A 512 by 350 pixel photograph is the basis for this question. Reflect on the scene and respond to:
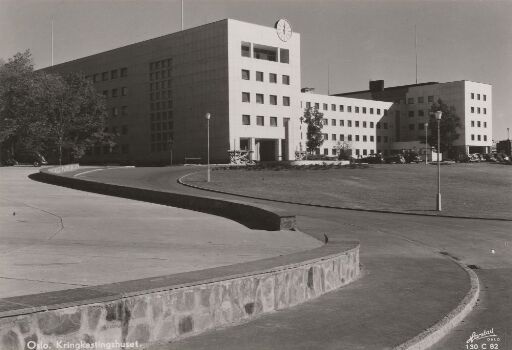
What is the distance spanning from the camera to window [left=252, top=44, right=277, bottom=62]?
3410 inches

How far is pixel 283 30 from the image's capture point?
87.6 metres

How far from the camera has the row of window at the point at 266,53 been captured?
281 feet

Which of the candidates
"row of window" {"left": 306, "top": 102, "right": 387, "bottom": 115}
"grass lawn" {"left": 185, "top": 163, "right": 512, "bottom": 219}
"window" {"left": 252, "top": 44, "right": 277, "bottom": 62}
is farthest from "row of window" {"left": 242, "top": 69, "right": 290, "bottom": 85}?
Result: "grass lawn" {"left": 185, "top": 163, "right": 512, "bottom": 219}

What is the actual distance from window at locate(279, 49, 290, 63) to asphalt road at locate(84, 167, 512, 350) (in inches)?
2327

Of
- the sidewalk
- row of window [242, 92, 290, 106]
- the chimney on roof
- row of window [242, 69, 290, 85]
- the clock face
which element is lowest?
the sidewalk

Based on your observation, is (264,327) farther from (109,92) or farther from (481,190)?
(109,92)

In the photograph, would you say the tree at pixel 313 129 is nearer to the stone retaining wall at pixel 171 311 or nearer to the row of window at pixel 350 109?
the row of window at pixel 350 109

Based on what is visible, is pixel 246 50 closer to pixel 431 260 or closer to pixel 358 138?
pixel 358 138

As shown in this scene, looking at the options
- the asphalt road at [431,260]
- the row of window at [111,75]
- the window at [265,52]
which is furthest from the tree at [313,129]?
the asphalt road at [431,260]

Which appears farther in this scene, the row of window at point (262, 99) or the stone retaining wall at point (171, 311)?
the row of window at point (262, 99)

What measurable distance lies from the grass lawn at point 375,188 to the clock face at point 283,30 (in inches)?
1426

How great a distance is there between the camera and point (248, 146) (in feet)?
276

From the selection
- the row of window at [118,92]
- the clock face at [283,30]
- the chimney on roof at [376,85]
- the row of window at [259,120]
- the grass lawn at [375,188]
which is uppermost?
the clock face at [283,30]

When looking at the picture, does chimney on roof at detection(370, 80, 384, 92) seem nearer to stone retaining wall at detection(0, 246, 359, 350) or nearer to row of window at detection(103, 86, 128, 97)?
row of window at detection(103, 86, 128, 97)
